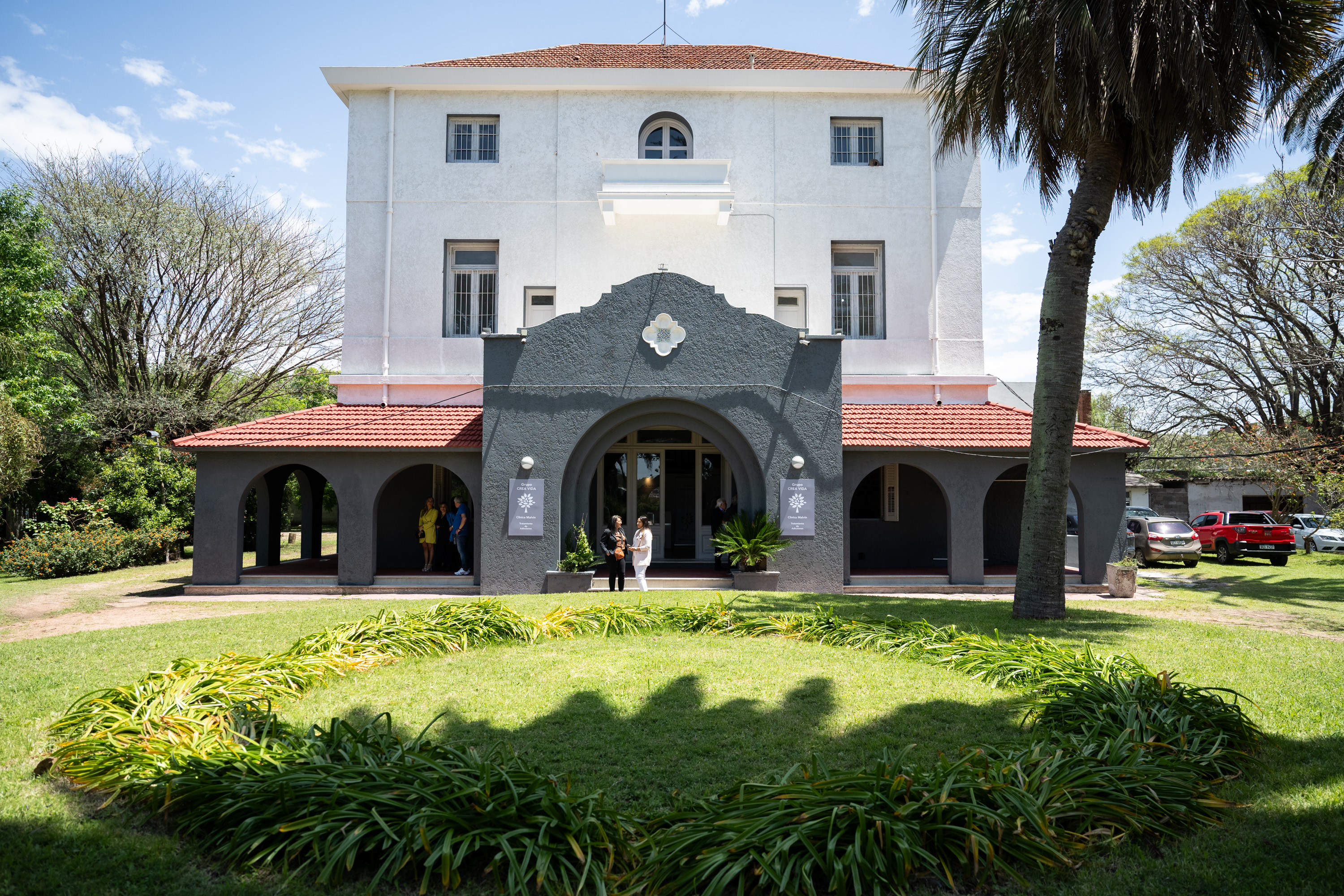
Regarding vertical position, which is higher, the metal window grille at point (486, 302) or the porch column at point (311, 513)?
the metal window grille at point (486, 302)

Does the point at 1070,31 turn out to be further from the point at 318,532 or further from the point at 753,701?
the point at 318,532

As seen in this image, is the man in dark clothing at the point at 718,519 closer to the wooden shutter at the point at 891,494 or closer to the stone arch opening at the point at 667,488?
the stone arch opening at the point at 667,488

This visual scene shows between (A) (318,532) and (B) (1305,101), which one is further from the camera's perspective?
(A) (318,532)

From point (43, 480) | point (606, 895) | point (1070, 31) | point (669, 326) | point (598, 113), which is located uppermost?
point (598, 113)

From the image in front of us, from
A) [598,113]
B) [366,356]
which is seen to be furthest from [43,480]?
[598,113]

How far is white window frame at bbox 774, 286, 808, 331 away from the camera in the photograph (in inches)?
768

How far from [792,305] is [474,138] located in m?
8.66

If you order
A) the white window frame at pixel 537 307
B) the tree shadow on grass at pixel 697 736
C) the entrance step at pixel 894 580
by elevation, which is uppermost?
the white window frame at pixel 537 307

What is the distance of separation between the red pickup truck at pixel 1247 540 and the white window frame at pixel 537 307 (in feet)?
71.6

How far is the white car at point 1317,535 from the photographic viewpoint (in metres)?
30.0

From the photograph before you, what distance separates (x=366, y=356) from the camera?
19188 mm

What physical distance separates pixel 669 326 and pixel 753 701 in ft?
31.8

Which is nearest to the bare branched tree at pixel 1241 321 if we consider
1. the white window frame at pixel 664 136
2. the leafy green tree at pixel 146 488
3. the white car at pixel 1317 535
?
the white car at pixel 1317 535

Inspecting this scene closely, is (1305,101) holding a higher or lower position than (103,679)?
higher
